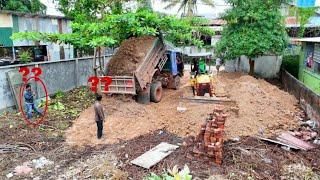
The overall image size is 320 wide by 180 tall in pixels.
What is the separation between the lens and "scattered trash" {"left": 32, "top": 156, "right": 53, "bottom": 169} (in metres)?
6.99

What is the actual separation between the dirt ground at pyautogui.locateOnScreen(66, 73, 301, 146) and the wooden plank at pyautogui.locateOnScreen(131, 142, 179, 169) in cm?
108

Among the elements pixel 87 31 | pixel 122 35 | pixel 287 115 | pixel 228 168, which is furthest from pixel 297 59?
pixel 228 168

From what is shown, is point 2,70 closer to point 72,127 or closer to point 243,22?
point 72,127

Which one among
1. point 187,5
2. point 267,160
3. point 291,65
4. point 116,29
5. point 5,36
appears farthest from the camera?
point 187,5

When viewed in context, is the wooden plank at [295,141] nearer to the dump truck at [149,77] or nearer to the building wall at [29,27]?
the dump truck at [149,77]

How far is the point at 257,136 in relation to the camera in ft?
27.2

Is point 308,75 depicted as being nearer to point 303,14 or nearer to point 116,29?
point 116,29

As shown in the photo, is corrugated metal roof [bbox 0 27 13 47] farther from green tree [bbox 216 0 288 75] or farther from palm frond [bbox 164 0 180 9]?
palm frond [bbox 164 0 180 9]

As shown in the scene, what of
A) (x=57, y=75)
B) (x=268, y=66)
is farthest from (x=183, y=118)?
(x=268, y=66)

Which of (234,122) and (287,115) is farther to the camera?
(287,115)

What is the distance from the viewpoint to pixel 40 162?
281 inches

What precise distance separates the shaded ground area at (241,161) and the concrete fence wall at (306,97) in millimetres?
2465

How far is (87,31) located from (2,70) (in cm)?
315

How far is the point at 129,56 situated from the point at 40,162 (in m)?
5.69
